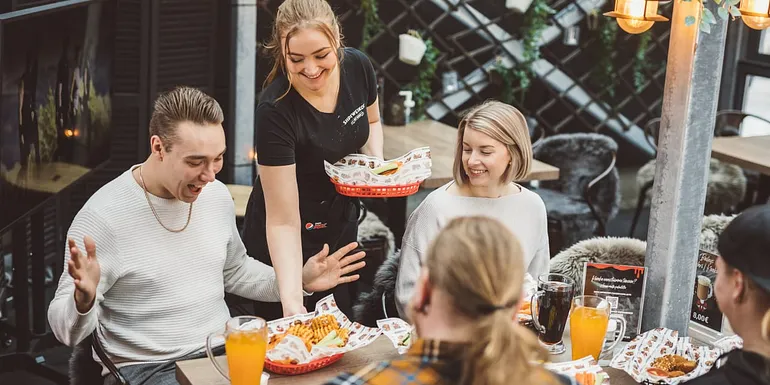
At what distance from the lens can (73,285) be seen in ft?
6.97

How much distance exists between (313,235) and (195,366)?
0.84m

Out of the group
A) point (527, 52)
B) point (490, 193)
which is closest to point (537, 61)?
point (527, 52)

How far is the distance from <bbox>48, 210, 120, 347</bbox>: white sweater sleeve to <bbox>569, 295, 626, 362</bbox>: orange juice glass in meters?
1.02

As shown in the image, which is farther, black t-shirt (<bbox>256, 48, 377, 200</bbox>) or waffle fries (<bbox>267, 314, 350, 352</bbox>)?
black t-shirt (<bbox>256, 48, 377, 200</bbox>)

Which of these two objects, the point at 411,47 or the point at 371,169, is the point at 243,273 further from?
the point at 411,47

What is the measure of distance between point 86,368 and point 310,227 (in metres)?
0.71

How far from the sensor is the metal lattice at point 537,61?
5512 mm

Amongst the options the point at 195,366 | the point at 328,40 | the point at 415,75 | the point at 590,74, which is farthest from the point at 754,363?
the point at 590,74

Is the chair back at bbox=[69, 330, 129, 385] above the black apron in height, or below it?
below

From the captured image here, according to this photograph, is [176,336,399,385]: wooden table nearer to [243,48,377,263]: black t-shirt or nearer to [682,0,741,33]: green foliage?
[243,48,377,263]: black t-shirt

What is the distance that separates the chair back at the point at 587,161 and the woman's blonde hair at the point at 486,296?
3.52 m

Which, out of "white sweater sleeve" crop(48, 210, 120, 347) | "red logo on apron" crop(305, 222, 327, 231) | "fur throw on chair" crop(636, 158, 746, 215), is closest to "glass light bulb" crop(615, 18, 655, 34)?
"red logo on apron" crop(305, 222, 327, 231)

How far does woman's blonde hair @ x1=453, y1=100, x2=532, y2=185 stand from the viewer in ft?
8.45

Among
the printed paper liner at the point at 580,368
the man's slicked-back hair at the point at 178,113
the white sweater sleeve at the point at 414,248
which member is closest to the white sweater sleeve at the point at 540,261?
the white sweater sleeve at the point at 414,248
